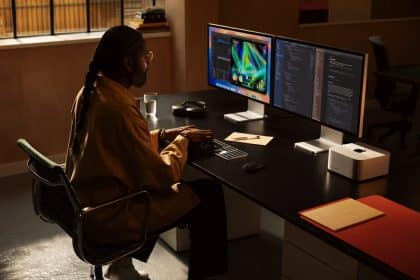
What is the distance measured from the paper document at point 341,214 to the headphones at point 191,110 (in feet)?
4.03

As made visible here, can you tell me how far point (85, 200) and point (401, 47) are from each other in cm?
483

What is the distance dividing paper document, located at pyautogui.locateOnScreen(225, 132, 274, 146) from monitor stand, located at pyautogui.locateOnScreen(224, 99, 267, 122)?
23cm

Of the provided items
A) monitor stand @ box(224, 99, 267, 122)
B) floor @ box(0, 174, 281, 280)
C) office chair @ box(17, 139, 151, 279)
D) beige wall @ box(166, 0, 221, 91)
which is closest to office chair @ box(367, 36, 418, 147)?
beige wall @ box(166, 0, 221, 91)

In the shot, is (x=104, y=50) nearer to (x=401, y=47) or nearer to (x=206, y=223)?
(x=206, y=223)

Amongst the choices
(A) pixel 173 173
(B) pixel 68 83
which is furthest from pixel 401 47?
(A) pixel 173 173

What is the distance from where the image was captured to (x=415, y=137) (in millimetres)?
5363

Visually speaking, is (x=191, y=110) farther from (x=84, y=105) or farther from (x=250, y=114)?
(x=84, y=105)

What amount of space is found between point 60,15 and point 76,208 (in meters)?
2.75

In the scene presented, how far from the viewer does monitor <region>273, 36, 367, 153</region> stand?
2.57m

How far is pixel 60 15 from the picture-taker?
474 centimetres

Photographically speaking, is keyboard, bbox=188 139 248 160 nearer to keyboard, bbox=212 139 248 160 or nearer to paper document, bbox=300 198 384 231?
keyboard, bbox=212 139 248 160

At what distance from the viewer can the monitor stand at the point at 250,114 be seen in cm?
328

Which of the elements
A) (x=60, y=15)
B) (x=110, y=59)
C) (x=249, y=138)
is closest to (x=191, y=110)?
(x=249, y=138)

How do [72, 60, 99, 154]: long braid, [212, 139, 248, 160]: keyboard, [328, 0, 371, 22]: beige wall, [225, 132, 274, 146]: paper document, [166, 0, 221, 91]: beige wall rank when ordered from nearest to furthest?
[72, 60, 99, 154]: long braid → [212, 139, 248, 160]: keyboard → [225, 132, 274, 146]: paper document → [166, 0, 221, 91]: beige wall → [328, 0, 371, 22]: beige wall
